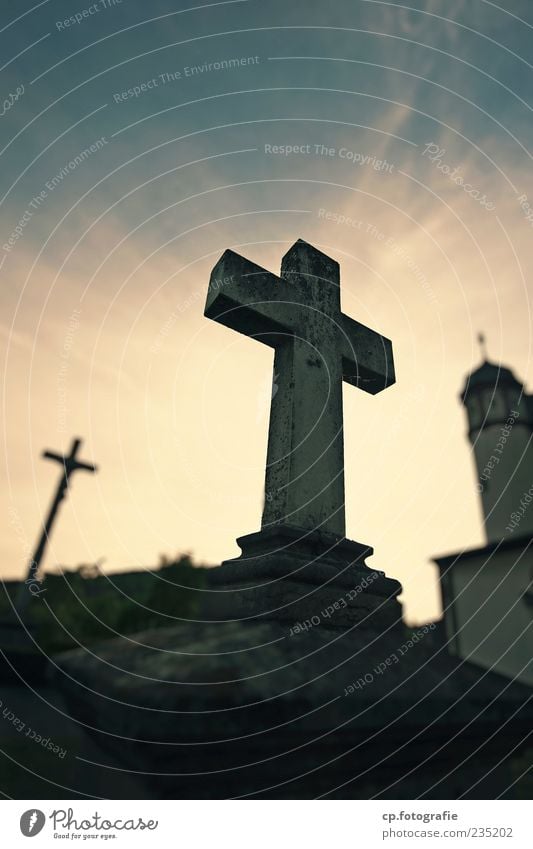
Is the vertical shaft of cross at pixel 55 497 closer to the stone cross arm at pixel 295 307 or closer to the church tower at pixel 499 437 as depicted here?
the stone cross arm at pixel 295 307

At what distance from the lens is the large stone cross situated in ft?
8.94

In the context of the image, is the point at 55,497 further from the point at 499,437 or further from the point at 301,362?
the point at 499,437

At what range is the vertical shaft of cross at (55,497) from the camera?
35.9 feet

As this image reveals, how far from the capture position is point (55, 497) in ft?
37.7

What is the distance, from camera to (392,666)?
2.05 meters

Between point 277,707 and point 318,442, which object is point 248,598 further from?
point 318,442

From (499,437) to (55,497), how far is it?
18.1 m

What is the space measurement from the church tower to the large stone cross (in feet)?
58.1

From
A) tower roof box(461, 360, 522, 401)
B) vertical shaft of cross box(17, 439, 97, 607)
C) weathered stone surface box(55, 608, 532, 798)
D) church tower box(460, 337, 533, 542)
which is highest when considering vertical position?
tower roof box(461, 360, 522, 401)

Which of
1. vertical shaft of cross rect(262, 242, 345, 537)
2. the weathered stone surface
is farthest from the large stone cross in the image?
the weathered stone surface

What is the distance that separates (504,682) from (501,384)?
822 inches

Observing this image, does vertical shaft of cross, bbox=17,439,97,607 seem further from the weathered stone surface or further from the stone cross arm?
the weathered stone surface

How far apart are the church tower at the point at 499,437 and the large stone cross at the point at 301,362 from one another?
17.7 meters
